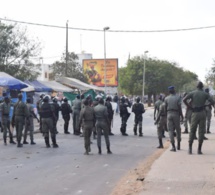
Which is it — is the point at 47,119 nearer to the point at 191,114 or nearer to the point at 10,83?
the point at 191,114

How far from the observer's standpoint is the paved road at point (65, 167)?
29.8ft

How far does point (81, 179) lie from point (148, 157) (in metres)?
4.09

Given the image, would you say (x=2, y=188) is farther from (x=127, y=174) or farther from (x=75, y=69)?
(x=75, y=69)

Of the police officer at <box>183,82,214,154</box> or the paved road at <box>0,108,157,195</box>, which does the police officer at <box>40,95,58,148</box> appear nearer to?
the paved road at <box>0,108,157,195</box>

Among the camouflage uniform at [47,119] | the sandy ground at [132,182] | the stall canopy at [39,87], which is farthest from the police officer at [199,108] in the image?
the stall canopy at [39,87]

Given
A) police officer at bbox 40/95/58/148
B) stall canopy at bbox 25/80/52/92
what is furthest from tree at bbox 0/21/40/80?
police officer at bbox 40/95/58/148

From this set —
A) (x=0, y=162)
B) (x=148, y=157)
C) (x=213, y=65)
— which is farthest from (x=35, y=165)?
(x=213, y=65)

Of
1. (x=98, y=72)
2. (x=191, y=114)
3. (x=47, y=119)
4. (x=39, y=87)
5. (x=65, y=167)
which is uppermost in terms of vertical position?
(x=98, y=72)

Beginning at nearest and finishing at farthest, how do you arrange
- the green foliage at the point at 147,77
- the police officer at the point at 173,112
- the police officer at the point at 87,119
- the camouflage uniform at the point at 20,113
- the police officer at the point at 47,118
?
the police officer at the point at 173,112
the police officer at the point at 87,119
the police officer at the point at 47,118
the camouflage uniform at the point at 20,113
the green foliage at the point at 147,77

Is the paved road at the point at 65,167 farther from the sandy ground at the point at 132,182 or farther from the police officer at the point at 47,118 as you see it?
the police officer at the point at 47,118

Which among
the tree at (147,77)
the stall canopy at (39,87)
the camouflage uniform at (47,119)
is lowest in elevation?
the camouflage uniform at (47,119)

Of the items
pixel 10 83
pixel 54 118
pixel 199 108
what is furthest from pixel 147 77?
pixel 199 108

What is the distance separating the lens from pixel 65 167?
11.7 m

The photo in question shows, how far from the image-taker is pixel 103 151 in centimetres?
1503
